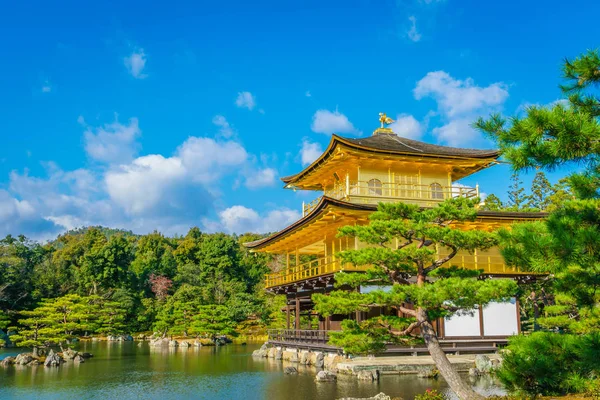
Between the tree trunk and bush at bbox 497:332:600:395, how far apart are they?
110cm

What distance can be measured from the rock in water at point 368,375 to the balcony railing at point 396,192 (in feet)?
19.2

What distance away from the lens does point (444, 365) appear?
930cm

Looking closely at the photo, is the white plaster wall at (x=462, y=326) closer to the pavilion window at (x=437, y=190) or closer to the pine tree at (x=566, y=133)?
the pavilion window at (x=437, y=190)

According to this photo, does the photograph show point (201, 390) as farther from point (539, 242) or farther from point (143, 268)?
point (143, 268)

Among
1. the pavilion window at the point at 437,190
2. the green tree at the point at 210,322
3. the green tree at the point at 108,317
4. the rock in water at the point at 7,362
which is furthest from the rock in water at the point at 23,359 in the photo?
the pavilion window at the point at 437,190

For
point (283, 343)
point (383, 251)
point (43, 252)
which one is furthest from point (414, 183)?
point (43, 252)

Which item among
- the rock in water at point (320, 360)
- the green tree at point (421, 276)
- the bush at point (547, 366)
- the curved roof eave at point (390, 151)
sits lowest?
the rock in water at point (320, 360)

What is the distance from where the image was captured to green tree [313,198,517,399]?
9.10m

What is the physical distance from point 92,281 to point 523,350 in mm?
39365

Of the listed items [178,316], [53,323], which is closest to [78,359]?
[53,323]

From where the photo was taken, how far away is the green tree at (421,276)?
29.9ft

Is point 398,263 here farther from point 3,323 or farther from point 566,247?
point 3,323

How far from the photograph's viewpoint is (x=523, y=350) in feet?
24.7

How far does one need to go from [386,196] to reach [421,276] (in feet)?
27.7
